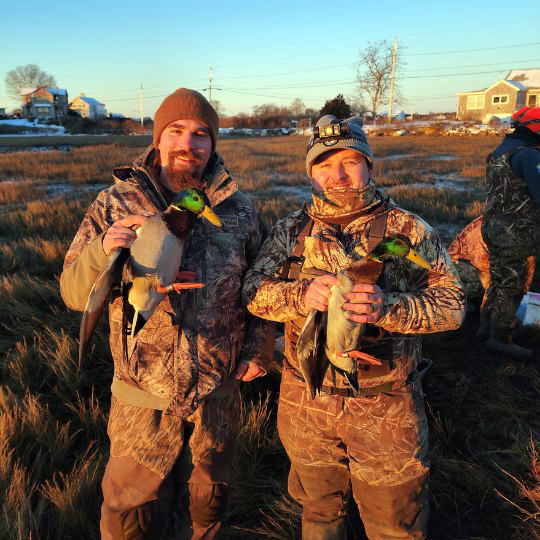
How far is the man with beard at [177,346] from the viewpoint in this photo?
2.18 metres

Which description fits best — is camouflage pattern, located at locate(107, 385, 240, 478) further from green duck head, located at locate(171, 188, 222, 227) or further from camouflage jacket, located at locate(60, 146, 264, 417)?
green duck head, located at locate(171, 188, 222, 227)

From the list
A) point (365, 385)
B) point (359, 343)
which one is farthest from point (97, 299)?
point (365, 385)

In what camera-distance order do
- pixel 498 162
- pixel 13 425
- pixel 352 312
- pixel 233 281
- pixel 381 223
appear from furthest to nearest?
1. pixel 498 162
2. pixel 13 425
3. pixel 233 281
4. pixel 381 223
5. pixel 352 312

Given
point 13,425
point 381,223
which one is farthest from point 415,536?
point 13,425

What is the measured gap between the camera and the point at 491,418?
3.62 m

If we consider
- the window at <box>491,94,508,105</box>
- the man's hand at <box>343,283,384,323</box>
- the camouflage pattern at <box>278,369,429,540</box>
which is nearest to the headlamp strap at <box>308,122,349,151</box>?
the man's hand at <box>343,283,384,323</box>

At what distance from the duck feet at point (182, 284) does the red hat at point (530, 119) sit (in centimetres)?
406

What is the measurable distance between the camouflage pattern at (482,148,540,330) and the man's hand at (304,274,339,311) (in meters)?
3.44

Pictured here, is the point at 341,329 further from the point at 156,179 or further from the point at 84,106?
the point at 84,106

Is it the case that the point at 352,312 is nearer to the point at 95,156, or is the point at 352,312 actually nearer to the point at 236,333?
the point at 236,333

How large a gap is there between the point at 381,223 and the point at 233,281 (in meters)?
0.85

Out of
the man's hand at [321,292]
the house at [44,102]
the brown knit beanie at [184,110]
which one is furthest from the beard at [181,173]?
the house at [44,102]

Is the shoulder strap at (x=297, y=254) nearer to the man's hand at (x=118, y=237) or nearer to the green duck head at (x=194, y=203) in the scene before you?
the green duck head at (x=194, y=203)

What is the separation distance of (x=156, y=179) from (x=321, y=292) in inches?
44.6
